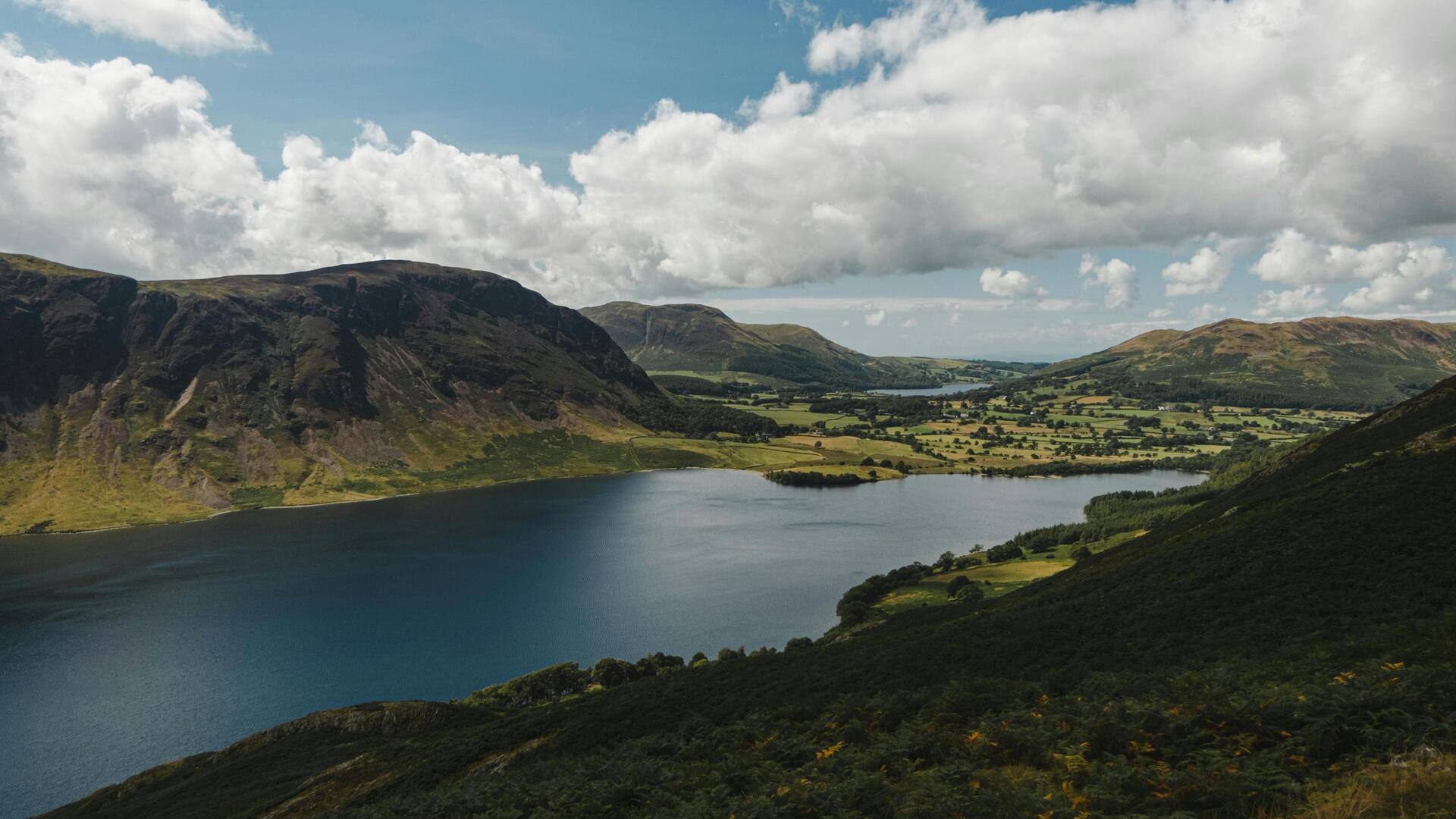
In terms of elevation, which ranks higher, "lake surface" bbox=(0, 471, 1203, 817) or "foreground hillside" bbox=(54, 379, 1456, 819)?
"foreground hillside" bbox=(54, 379, 1456, 819)

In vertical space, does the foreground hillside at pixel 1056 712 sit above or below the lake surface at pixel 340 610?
above

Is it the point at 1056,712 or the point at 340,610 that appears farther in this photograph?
the point at 340,610

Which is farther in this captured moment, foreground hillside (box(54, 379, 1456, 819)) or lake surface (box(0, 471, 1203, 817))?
lake surface (box(0, 471, 1203, 817))

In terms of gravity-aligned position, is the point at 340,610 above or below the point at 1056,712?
Answer: below

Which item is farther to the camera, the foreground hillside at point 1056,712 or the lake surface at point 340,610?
the lake surface at point 340,610

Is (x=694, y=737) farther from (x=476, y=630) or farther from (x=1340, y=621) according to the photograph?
(x=476, y=630)
